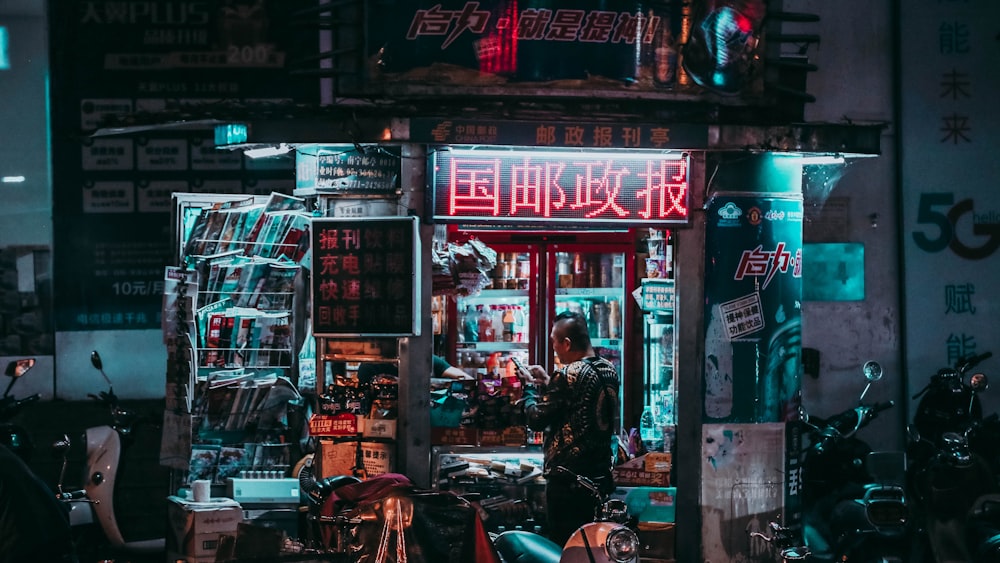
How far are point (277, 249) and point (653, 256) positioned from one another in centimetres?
411

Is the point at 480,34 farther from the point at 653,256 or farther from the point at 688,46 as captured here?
the point at 653,256

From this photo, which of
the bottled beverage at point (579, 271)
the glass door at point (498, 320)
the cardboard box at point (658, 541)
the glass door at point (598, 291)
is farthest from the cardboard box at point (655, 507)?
the bottled beverage at point (579, 271)

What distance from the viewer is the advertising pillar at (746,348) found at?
10602 mm

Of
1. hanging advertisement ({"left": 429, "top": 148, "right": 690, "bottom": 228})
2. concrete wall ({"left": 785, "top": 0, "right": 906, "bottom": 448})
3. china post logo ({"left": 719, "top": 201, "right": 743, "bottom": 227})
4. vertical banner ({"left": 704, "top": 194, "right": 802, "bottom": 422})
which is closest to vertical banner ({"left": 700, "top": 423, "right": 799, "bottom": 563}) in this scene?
vertical banner ({"left": 704, "top": 194, "right": 802, "bottom": 422})

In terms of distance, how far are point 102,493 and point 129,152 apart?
188 inches

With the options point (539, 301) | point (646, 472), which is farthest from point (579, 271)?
point (646, 472)

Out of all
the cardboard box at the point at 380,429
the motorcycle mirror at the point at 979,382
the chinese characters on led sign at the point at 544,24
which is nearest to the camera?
the chinese characters on led sign at the point at 544,24

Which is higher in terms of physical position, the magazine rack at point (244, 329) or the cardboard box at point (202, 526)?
the magazine rack at point (244, 329)

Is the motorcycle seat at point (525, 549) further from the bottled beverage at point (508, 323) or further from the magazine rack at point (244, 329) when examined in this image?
the bottled beverage at point (508, 323)

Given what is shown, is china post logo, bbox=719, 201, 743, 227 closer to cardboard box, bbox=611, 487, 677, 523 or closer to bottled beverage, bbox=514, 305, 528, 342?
cardboard box, bbox=611, 487, 677, 523

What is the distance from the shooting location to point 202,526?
870cm

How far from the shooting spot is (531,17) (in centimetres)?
995

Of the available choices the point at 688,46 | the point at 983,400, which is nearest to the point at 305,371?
the point at 688,46

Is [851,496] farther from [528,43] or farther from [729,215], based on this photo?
[528,43]
